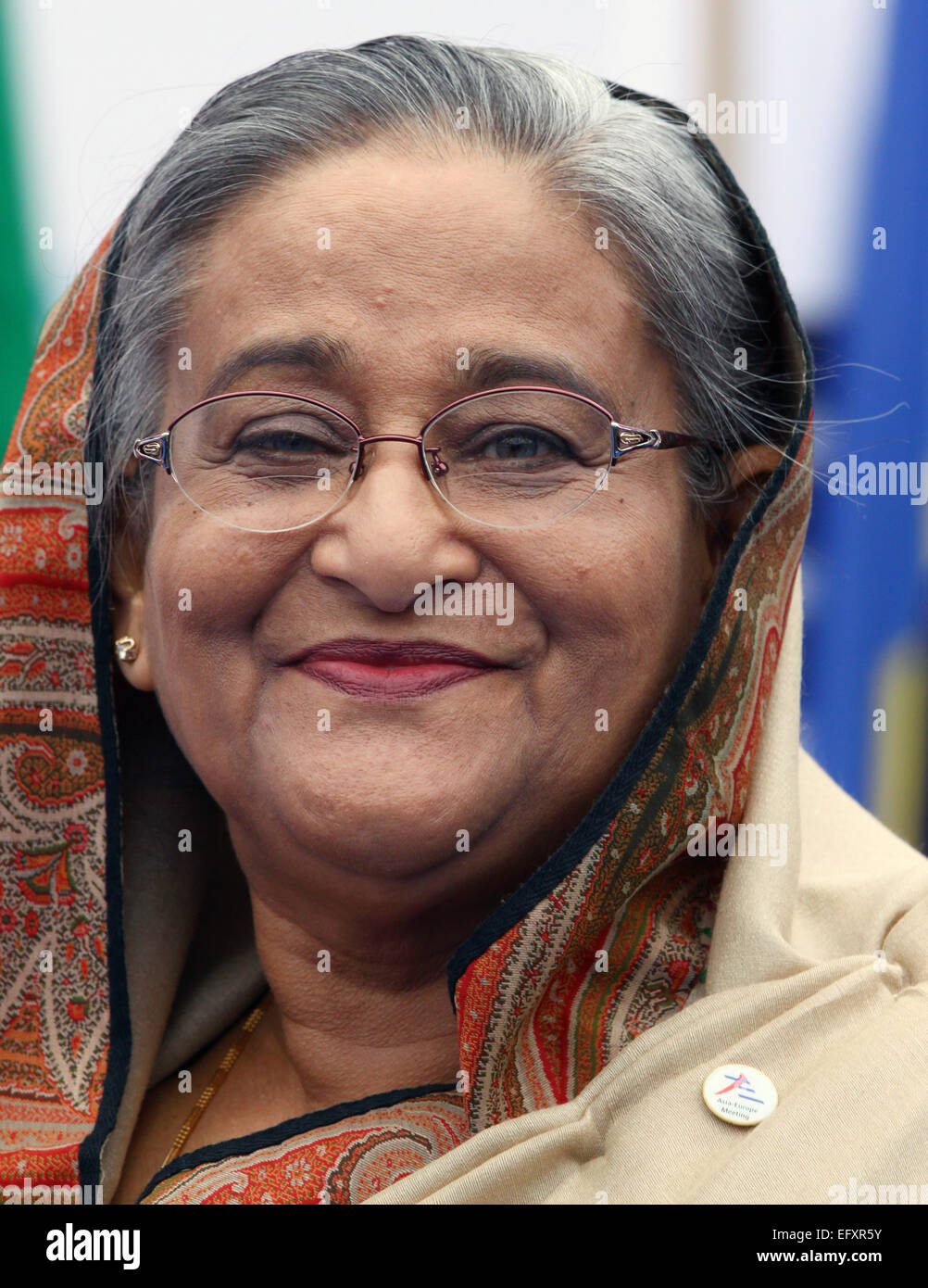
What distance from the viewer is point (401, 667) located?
1606mm

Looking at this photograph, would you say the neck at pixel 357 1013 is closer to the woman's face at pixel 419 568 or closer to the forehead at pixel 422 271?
the woman's face at pixel 419 568

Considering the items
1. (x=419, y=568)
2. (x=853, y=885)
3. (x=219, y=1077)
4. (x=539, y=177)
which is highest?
(x=539, y=177)

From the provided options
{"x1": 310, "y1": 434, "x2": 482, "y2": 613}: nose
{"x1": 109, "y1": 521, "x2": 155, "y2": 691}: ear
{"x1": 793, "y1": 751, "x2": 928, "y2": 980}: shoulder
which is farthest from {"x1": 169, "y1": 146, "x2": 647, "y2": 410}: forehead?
{"x1": 793, "y1": 751, "x2": 928, "y2": 980}: shoulder

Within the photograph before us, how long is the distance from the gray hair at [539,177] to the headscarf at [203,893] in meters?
0.07

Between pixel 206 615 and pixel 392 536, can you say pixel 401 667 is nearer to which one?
pixel 392 536

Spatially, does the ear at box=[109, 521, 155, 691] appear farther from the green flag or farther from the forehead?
the green flag

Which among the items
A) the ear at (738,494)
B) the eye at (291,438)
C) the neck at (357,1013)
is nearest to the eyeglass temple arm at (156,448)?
the eye at (291,438)

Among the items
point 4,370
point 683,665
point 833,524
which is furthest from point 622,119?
point 4,370

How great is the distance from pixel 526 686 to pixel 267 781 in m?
0.35

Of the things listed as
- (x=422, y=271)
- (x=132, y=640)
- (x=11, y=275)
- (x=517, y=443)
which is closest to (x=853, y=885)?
(x=517, y=443)

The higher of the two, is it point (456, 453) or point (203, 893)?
point (456, 453)

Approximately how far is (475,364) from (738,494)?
49cm

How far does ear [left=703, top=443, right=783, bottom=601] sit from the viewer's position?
187 centimetres
